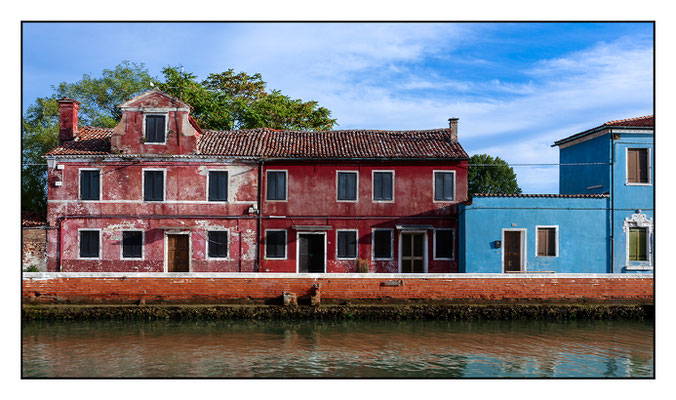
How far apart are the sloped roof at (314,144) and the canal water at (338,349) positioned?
7.35m

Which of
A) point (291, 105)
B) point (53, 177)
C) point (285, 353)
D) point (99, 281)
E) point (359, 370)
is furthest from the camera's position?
point (291, 105)

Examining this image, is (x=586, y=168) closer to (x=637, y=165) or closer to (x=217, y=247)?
(x=637, y=165)

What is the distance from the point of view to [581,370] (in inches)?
424

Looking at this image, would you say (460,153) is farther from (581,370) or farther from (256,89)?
(256,89)

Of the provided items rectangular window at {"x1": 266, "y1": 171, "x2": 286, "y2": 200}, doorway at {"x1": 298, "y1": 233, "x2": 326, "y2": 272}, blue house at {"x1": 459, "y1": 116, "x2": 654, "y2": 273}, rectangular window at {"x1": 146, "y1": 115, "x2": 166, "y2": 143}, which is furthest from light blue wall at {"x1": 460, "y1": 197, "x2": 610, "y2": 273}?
rectangular window at {"x1": 146, "y1": 115, "x2": 166, "y2": 143}

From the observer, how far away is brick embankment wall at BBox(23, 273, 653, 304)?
52.2 feet

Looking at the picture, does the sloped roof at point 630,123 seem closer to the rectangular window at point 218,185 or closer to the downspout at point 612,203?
the downspout at point 612,203

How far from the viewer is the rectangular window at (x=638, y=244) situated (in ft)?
62.3

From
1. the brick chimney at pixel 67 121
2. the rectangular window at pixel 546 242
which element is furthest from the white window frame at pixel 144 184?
the rectangular window at pixel 546 242

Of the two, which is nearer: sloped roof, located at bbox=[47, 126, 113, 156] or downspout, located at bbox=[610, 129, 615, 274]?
downspout, located at bbox=[610, 129, 615, 274]

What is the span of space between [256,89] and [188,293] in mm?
18647

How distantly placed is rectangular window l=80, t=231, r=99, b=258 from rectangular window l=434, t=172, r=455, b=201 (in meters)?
13.2

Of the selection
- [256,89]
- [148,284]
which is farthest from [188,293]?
[256,89]

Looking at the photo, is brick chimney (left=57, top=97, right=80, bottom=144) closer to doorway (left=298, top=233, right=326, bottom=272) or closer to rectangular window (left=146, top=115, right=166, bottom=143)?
rectangular window (left=146, top=115, right=166, bottom=143)
